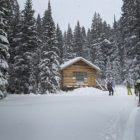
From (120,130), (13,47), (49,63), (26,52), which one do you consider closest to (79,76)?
(49,63)

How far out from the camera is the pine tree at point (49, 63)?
2067cm

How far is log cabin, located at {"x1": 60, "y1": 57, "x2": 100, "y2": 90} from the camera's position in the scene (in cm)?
2497

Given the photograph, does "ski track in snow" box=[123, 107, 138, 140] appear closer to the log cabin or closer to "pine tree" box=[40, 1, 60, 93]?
"pine tree" box=[40, 1, 60, 93]

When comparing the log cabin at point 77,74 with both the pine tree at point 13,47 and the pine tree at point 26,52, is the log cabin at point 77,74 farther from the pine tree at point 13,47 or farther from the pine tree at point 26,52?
the pine tree at point 13,47

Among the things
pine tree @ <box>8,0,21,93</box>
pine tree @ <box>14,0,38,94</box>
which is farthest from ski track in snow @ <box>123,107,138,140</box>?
pine tree @ <box>8,0,21,93</box>

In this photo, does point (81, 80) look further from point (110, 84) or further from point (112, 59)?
point (112, 59)

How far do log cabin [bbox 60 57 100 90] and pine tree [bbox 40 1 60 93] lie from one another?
303 cm

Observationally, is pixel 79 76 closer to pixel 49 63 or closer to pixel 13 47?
pixel 49 63

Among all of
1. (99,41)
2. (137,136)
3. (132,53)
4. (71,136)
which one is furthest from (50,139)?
(99,41)

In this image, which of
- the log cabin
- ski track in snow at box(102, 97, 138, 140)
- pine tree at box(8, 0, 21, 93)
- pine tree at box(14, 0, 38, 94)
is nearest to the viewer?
ski track in snow at box(102, 97, 138, 140)

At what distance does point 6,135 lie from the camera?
445 centimetres

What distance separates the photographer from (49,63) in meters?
21.4

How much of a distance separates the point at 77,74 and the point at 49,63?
624cm

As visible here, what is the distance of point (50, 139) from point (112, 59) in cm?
3886
